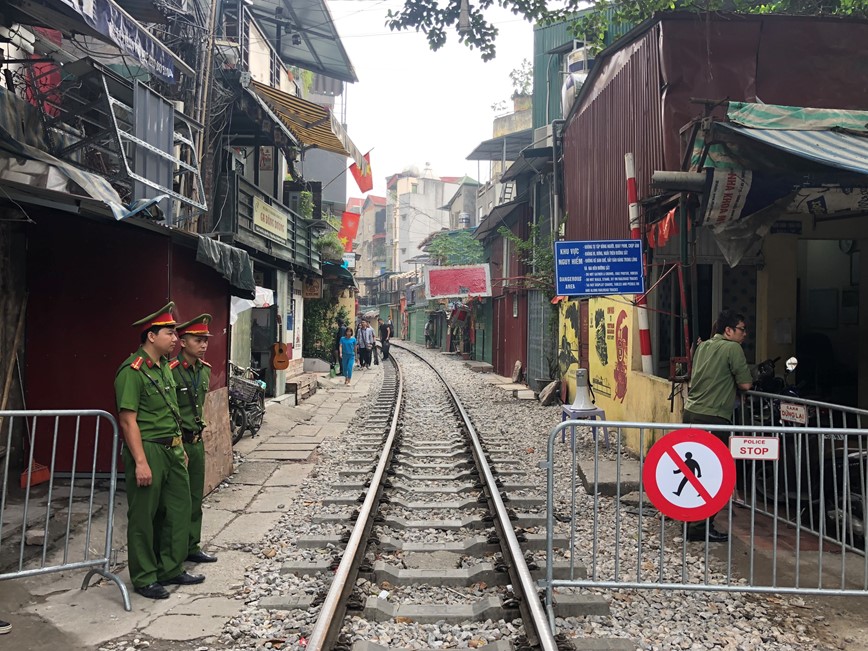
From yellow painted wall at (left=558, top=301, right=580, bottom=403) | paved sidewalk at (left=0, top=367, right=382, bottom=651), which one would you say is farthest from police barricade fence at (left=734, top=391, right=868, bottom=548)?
yellow painted wall at (left=558, top=301, right=580, bottom=403)

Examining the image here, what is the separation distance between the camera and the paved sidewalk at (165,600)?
12.3 feet

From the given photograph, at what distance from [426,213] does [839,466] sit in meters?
→ 58.3

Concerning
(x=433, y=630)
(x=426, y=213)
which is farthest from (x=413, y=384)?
A: (x=426, y=213)

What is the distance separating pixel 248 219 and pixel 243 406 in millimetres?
3863

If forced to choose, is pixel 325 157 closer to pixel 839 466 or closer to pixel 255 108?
pixel 255 108

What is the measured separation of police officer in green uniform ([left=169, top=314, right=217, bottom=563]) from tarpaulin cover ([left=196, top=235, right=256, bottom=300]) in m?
1.78

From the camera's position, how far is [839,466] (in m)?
5.75

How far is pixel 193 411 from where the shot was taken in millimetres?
4883

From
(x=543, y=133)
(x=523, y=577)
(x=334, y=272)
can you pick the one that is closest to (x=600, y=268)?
(x=523, y=577)

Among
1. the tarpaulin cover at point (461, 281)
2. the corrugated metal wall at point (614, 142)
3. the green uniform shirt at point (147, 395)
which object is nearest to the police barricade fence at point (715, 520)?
the green uniform shirt at point (147, 395)

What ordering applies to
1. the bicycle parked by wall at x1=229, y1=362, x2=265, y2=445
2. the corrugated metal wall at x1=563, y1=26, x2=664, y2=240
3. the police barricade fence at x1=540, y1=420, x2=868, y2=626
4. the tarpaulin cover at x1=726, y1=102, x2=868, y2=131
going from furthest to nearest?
1. the bicycle parked by wall at x1=229, y1=362, x2=265, y2=445
2. the corrugated metal wall at x1=563, y1=26, x2=664, y2=240
3. the tarpaulin cover at x1=726, y1=102, x2=868, y2=131
4. the police barricade fence at x1=540, y1=420, x2=868, y2=626

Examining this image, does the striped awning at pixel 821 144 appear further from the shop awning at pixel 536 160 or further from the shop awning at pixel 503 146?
the shop awning at pixel 503 146

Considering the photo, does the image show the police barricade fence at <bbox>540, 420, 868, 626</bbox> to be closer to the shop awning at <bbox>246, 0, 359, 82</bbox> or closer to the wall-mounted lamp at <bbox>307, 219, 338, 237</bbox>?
the wall-mounted lamp at <bbox>307, 219, 338, 237</bbox>

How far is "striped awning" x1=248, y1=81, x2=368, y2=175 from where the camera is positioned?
37.8 ft
